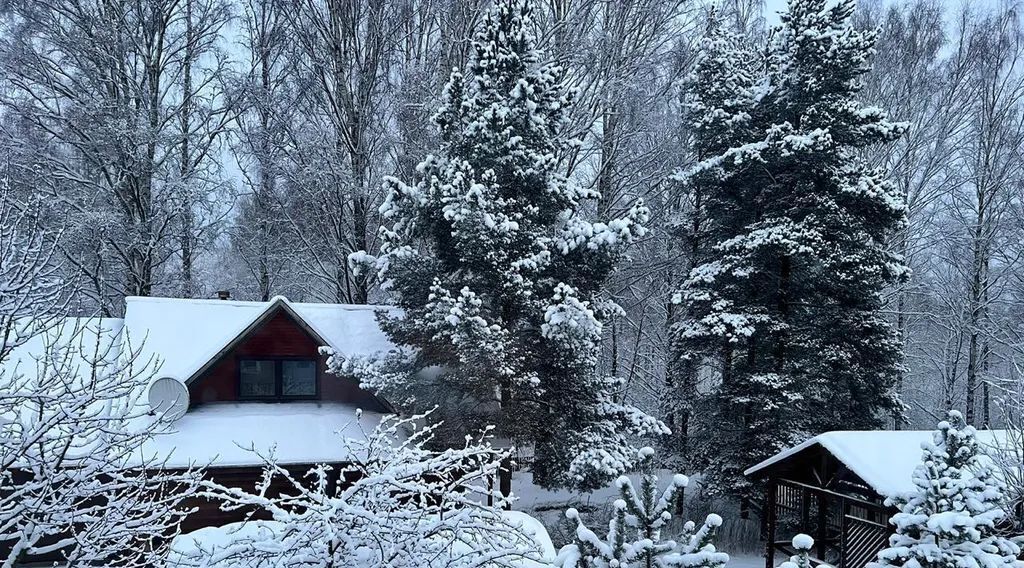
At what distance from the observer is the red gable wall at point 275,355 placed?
43.2 feet

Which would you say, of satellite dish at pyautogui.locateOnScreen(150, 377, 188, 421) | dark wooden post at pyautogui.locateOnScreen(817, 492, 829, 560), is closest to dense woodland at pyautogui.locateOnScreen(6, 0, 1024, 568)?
satellite dish at pyautogui.locateOnScreen(150, 377, 188, 421)

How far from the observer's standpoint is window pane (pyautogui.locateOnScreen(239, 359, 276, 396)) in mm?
13523

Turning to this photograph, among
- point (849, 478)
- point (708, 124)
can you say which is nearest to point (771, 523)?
point (849, 478)

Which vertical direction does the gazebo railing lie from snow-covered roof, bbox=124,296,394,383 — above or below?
below

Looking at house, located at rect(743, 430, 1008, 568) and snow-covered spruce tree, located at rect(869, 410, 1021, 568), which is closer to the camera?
snow-covered spruce tree, located at rect(869, 410, 1021, 568)

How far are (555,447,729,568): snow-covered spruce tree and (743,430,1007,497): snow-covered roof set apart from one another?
7049mm

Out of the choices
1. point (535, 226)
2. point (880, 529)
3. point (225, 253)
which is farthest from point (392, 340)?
point (225, 253)

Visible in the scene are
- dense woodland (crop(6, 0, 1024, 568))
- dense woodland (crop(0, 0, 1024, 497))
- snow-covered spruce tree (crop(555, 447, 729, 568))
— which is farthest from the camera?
dense woodland (crop(0, 0, 1024, 497))

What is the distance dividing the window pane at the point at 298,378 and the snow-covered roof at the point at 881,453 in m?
10.0

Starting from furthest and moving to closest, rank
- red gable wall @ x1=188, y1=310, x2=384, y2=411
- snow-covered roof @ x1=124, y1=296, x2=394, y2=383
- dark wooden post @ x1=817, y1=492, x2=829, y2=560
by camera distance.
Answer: red gable wall @ x1=188, y1=310, x2=384, y2=411 → snow-covered roof @ x1=124, y1=296, x2=394, y2=383 → dark wooden post @ x1=817, y1=492, x2=829, y2=560

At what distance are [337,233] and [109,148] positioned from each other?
6555mm

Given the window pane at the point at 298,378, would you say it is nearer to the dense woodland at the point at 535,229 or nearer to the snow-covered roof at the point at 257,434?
the snow-covered roof at the point at 257,434

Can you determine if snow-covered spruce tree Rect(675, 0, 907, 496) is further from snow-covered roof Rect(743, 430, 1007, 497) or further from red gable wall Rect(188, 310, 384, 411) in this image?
red gable wall Rect(188, 310, 384, 411)

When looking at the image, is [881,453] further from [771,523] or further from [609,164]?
[609,164]
